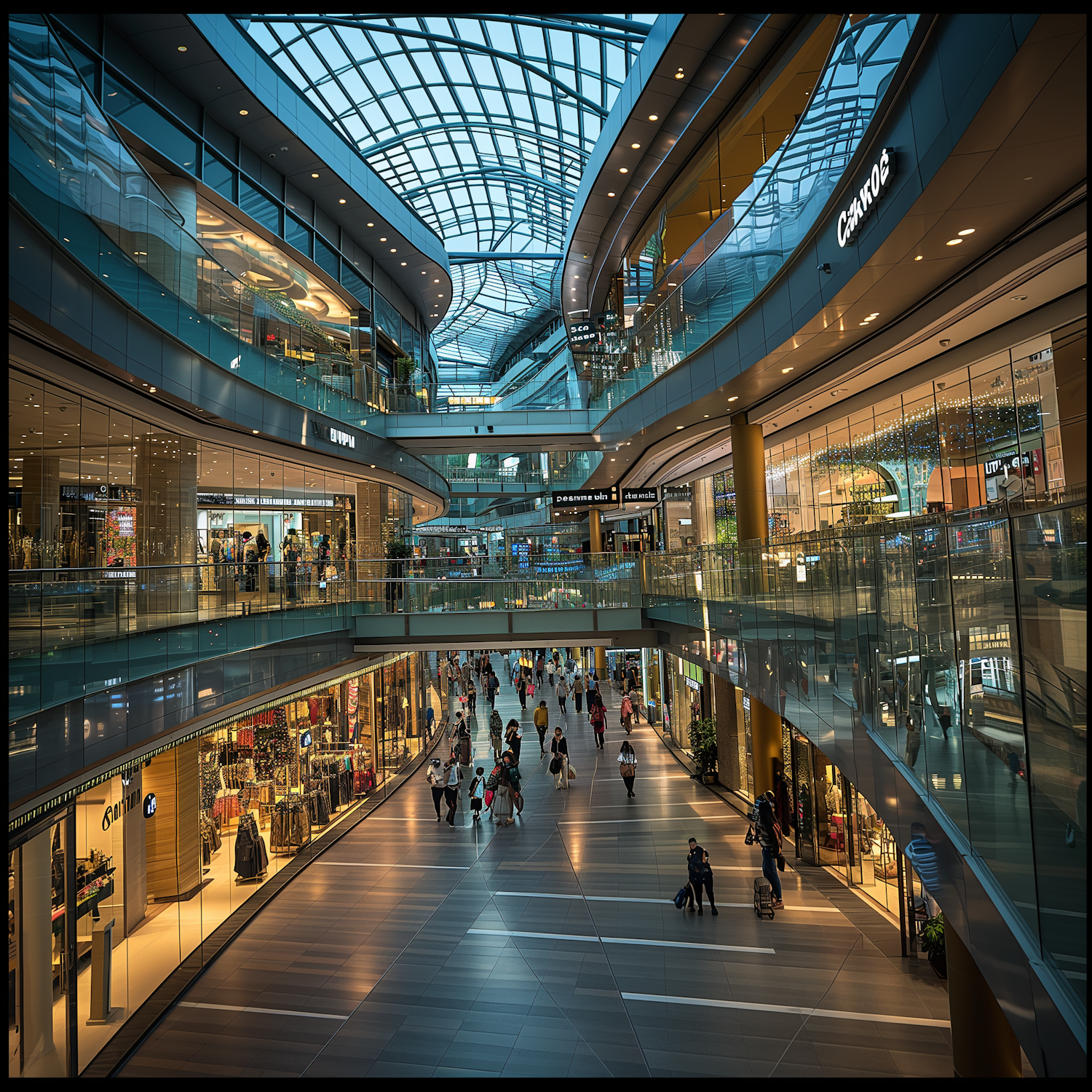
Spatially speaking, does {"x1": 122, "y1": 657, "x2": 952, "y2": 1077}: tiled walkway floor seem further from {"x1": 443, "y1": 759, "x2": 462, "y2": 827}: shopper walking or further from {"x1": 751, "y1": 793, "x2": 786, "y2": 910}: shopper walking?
{"x1": 443, "y1": 759, "x2": 462, "y2": 827}: shopper walking

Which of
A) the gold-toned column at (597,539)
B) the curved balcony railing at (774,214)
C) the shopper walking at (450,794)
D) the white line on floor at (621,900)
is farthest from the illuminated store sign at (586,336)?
the white line on floor at (621,900)

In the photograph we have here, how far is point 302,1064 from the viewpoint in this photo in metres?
8.63

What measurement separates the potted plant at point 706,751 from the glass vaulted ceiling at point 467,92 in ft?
52.5

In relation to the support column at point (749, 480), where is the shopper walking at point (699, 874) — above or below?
below

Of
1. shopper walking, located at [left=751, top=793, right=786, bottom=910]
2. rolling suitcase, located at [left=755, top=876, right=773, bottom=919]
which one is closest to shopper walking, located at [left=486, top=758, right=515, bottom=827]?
shopper walking, located at [left=751, top=793, right=786, bottom=910]

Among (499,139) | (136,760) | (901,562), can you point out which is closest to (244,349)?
(136,760)

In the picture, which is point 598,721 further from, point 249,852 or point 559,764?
point 249,852

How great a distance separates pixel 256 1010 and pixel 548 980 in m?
3.80

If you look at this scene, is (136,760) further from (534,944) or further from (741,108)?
(741,108)

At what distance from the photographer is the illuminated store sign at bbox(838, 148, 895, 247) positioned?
707cm

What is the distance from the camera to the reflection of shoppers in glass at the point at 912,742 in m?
5.63

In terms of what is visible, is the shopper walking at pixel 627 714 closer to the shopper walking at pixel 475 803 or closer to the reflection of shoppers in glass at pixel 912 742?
the shopper walking at pixel 475 803

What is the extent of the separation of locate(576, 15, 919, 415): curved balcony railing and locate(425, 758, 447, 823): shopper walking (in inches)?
401

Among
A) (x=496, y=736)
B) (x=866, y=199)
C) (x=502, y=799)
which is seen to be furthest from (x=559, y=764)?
(x=866, y=199)
